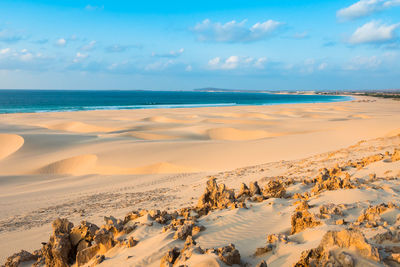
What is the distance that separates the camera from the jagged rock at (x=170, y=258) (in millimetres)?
3510

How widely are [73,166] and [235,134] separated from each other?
41.9 ft

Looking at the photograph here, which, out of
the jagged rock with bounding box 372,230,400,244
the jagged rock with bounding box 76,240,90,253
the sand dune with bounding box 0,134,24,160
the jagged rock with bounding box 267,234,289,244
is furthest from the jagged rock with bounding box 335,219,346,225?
the sand dune with bounding box 0,134,24,160

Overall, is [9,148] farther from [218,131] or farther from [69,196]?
[218,131]

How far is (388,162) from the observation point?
867 centimetres

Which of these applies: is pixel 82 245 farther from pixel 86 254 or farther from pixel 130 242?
pixel 130 242

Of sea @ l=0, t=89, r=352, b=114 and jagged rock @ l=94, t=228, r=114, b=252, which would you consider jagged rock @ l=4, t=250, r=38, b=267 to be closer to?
jagged rock @ l=94, t=228, r=114, b=252

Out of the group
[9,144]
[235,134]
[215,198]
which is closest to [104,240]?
[215,198]

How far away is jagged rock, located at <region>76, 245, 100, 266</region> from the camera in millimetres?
4168

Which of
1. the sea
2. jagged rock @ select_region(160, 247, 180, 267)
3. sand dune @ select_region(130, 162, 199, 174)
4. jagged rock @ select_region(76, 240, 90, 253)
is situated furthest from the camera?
the sea

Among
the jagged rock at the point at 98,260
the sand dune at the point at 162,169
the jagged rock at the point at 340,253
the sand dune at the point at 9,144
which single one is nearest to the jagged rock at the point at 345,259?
the jagged rock at the point at 340,253

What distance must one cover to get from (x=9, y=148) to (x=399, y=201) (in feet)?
62.5

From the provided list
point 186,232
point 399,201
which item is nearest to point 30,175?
point 186,232

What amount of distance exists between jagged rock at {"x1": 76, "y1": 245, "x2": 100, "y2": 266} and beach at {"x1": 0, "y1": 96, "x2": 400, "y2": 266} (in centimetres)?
27

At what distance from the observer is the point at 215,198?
6.03 metres
